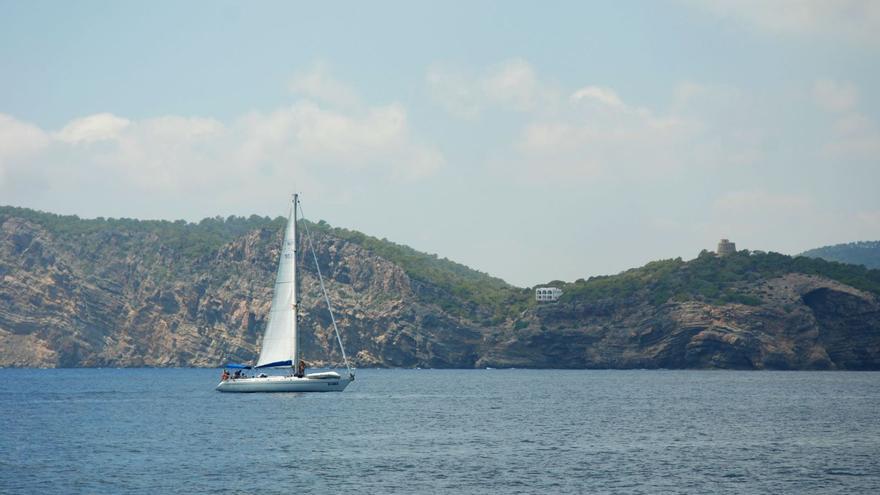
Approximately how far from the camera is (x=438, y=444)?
71.6 m

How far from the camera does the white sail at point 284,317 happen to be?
10919cm

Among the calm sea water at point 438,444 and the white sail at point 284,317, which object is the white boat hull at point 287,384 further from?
the white sail at point 284,317

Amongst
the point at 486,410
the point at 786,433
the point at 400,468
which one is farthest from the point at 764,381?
the point at 400,468

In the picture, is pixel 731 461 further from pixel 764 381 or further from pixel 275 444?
pixel 764 381

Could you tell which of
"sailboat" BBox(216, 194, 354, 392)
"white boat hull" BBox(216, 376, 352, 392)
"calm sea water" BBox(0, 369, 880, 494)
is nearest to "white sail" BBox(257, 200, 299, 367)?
"sailboat" BBox(216, 194, 354, 392)

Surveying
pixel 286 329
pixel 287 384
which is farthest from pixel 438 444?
pixel 287 384

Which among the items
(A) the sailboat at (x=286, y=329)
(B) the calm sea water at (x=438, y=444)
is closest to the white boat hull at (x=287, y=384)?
(A) the sailboat at (x=286, y=329)

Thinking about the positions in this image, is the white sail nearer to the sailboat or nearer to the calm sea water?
the sailboat

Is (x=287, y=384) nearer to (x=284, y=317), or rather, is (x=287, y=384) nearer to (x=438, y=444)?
(x=284, y=317)

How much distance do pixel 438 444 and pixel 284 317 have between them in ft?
135

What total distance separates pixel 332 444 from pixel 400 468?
12183mm

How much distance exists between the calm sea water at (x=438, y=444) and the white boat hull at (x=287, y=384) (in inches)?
52.2

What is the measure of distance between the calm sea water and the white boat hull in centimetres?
133

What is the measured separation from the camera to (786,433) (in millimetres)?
79375
